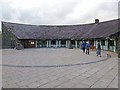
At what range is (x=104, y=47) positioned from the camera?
887 inches

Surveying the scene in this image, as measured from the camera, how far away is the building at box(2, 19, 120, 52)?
87.9ft

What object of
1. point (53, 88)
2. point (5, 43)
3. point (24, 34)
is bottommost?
point (53, 88)

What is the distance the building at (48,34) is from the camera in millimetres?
26797

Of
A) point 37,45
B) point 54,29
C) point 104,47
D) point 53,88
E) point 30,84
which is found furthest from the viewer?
point 54,29

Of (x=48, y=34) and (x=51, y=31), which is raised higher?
(x=51, y=31)

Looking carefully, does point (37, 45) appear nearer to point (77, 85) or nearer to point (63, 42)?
point (63, 42)

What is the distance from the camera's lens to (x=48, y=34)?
31.5 metres

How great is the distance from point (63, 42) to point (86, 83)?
26.6 m

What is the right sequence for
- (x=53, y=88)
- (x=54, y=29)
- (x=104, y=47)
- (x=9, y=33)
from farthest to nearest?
(x=54, y=29) < (x=9, y=33) < (x=104, y=47) < (x=53, y=88)

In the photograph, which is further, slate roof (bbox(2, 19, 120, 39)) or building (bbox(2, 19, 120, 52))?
slate roof (bbox(2, 19, 120, 39))

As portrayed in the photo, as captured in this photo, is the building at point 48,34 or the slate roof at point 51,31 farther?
the slate roof at point 51,31

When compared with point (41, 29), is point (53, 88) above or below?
below

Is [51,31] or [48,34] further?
[51,31]

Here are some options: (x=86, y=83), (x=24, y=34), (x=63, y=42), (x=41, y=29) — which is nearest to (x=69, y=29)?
(x=63, y=42)
